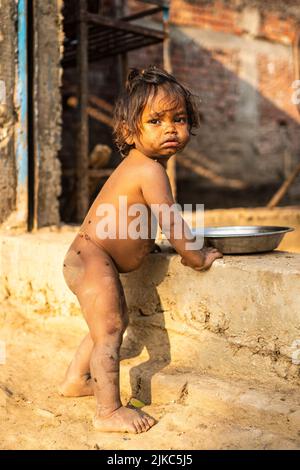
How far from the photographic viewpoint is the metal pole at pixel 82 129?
4.61 m

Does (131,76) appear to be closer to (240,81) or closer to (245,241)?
(245,241)

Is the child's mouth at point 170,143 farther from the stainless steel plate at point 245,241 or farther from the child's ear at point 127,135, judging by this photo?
the stainless steel plate at point 245,241

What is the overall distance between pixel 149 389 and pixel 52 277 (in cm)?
101

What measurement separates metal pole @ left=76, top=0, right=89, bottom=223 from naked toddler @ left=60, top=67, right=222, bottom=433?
230 centimetres

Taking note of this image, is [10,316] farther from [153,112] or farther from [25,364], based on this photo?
[153,112]

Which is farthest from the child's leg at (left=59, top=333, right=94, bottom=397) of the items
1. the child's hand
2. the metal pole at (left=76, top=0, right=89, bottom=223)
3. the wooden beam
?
the wooden beam

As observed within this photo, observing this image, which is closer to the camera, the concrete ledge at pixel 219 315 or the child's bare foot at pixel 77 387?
the concrete ledge at pixel 219 315

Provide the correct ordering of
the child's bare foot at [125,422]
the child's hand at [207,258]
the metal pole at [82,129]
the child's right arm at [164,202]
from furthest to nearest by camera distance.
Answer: the metal pole at [82,129]
the child's hand at [207,258]
the child's right arm at [164,202]
the child's bare foot at [125,422]

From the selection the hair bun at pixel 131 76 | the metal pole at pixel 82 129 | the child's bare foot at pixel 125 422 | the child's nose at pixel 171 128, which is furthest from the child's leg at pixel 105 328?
the metal pole at pixel 82 129

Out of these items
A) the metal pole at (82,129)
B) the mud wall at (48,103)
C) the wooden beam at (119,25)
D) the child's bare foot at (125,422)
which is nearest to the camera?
the child's bare foot at (125,422)

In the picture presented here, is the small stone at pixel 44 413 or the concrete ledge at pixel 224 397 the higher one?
the concrete ledge at pixel 224 397

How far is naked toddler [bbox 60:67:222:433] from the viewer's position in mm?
2072

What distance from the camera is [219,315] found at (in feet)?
7.67

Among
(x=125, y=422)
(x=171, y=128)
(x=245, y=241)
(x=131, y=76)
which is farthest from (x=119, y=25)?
(x=125, y=422)
